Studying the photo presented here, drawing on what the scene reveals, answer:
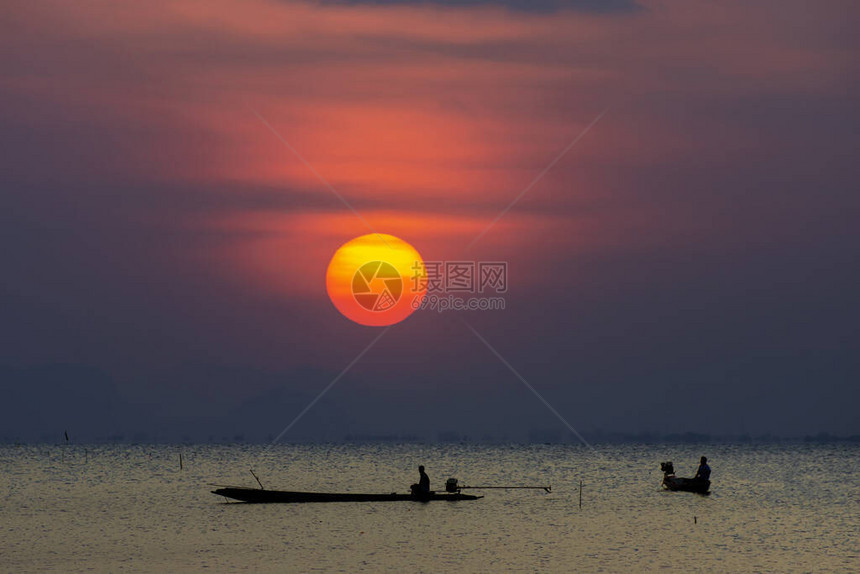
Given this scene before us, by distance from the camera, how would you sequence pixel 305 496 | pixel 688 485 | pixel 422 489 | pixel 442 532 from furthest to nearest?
1. pixel 688 485
2. pixel 305 496
3. pixel 422 489
4. pixel 442 532

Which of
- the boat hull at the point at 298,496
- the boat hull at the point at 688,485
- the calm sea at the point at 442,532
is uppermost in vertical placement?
the boat hull at the point at 688,485

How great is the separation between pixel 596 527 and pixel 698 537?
475 centimetres

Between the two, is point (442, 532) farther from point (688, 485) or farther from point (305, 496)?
point (688, 485)

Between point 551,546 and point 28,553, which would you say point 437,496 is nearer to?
point 551,546

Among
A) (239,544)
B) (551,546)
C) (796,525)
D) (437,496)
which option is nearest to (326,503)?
(437,496)

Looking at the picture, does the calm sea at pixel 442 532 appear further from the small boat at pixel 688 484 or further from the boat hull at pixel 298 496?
the small boat at pixel 688 484

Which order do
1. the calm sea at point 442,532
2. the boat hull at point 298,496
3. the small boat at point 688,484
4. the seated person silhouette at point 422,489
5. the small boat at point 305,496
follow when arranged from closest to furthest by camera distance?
the calm sea at point 442,532
the seated person silhouette at point 422,489
the small boat at point 305,496
the boat hull at point 298,496
the small boat at point 688,484

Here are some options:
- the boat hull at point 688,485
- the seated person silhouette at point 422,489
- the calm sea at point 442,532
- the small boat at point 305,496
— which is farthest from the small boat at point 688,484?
the seated person silhouette at point 422,489

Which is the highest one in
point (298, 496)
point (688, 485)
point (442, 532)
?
point (688, 485)

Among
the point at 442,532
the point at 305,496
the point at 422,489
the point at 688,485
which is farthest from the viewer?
the point at 688,485

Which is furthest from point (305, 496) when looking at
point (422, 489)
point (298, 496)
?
point (422, 489)

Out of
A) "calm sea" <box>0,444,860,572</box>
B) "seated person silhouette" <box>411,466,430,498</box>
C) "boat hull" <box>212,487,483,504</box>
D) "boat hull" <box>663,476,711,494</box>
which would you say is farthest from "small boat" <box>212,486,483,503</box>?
"boat hull" <box>663,476,711,494</box>

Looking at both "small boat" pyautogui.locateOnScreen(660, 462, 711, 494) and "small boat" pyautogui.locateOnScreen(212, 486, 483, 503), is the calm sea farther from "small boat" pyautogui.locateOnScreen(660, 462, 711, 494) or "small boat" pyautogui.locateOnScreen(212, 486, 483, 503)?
"small boat" pyautogui.locateOnScreen(660, 462, 711, 494)

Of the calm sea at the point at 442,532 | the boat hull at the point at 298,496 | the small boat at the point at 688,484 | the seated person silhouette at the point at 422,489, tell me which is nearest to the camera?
the calm sea at the point at 442,532
